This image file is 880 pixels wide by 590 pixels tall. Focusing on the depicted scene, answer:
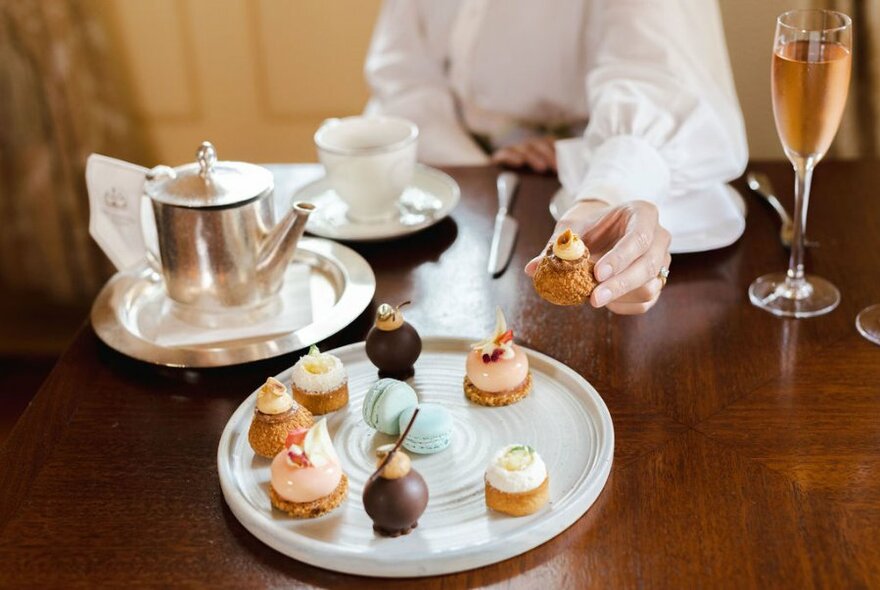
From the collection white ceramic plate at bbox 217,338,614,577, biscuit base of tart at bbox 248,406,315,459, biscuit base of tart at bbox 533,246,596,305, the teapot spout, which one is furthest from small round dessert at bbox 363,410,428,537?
the teapot spout

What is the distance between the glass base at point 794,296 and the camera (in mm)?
1150

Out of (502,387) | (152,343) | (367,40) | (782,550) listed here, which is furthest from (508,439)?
(367,40)

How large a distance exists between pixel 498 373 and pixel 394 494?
0.71 feet

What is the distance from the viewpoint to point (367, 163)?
134 centimetres

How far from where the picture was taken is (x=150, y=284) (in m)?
1.26

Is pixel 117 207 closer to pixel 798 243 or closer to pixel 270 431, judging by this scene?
pixel 270 431

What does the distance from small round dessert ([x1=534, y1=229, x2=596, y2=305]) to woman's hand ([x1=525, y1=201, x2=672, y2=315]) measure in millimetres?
11

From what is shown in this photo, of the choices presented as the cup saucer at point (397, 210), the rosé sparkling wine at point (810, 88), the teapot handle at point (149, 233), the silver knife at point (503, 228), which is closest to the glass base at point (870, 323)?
the rosé sparkling wine at point (810, 88)

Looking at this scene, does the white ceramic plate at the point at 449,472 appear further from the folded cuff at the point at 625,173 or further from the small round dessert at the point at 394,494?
the folded cuff at the point at 625,173

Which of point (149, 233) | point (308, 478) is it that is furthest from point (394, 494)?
point (149, 233)

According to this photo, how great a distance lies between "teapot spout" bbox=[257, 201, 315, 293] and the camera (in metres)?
1.14

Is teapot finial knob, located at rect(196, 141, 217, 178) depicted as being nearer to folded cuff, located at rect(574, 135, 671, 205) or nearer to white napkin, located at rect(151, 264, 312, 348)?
white napkin, located at rect(151, 264, 312, 348)

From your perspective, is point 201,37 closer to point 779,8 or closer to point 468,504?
point 779,8

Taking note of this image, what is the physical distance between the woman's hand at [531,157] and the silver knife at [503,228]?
0.15 feet
